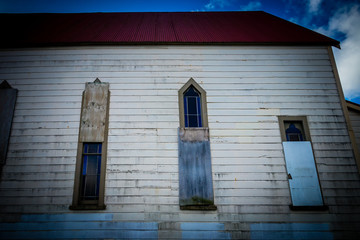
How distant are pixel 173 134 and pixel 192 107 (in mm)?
1254

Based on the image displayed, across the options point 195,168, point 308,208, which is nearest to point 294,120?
point 308,208

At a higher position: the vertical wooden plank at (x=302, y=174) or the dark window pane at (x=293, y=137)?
the dark window pane at (x=293, y=137)

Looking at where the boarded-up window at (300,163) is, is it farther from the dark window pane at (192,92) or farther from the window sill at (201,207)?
the dark window pane at (192,92)

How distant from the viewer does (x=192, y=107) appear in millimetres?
6969

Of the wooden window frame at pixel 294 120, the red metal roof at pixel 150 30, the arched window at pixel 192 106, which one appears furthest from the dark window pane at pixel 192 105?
the wooden window frame at pixel 294 120

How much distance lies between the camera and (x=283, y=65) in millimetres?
7477

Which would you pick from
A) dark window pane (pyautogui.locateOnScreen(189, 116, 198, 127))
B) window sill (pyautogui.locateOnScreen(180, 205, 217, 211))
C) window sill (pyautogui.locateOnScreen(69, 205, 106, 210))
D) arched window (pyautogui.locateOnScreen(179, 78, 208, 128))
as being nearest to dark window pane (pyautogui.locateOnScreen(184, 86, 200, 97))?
arched window (pyautogui.locateOnScreen(179, 78, 208, 128))

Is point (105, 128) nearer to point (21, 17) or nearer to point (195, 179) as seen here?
point (195, 179)

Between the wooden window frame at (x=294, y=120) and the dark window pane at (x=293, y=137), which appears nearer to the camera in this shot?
the wooden window frame at (x=294, y=120)

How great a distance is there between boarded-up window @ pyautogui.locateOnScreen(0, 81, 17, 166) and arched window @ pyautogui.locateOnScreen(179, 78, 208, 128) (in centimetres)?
597

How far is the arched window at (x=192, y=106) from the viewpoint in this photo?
675 cm

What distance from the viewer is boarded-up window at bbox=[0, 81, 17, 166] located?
6.36m

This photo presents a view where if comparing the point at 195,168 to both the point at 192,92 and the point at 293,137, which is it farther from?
the point at 293,137

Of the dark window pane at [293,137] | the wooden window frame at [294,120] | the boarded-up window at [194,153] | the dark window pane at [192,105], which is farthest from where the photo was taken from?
the dark window pane at [192,105]
